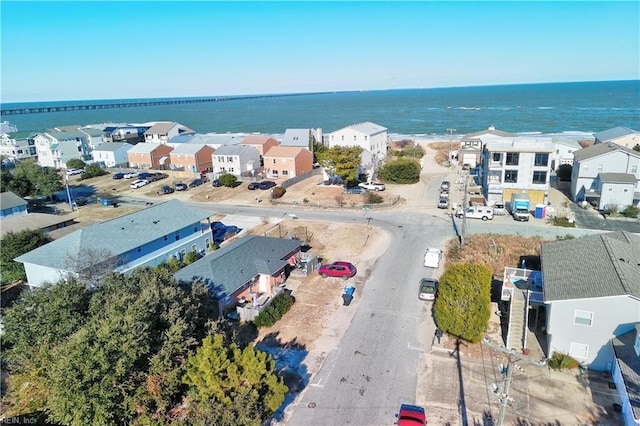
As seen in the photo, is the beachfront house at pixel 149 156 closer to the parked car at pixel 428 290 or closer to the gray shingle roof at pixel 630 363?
the parked car at pixel 428 290

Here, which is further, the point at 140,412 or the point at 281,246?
the point at 281,246

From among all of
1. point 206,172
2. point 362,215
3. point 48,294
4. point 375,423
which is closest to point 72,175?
point 206,172

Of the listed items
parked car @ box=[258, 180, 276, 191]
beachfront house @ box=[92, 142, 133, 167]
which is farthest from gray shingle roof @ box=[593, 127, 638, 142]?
beachfront house @ box=[92, 142, 133, 167]

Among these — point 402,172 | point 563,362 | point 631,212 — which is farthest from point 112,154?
point 631,212

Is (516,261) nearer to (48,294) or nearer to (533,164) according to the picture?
(533,164)

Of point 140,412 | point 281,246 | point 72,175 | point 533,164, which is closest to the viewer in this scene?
point 140,412

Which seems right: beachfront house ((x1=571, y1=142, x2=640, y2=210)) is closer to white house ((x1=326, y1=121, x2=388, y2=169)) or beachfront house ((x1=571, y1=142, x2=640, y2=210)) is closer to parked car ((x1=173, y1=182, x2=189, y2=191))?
white house ((x1=326, y1=121, x2=388, y2=169))

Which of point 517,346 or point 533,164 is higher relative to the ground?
point 533,164
